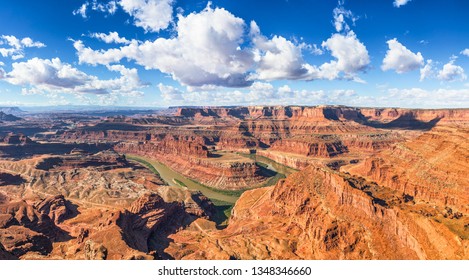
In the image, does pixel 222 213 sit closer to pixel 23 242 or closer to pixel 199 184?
pixel 199 184

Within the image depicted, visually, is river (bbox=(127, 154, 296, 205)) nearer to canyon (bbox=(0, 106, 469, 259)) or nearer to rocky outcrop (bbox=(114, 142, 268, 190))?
canyon (bbox=(0, 106, 469, 259))

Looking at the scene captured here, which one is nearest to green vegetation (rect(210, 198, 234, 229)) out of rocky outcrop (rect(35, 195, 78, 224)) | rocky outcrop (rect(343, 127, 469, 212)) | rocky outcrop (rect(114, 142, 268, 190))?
rocky outcrop (rect(114, 142, 268, 190))

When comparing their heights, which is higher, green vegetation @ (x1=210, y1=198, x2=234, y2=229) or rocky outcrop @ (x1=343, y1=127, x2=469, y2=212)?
rocky outcrop @ (x1=343, y1=127, x2=469, y2=212)

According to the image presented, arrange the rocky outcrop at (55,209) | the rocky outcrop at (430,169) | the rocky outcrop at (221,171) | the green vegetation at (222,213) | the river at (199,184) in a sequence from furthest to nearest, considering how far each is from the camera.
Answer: the rocky outcrop at (221,171) < the river at (199,184) < the green vegetation at (222,213) < the rocky outcrop at (55,209) < the rocky outcrop at (430,169)

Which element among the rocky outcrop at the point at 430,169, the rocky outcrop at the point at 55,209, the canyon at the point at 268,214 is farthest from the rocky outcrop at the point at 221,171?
the rocky outcrop at the point at 55,209

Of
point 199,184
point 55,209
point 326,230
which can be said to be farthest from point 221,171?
point 326,230

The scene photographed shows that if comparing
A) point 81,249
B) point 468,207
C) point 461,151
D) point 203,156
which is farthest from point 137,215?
point 203,156

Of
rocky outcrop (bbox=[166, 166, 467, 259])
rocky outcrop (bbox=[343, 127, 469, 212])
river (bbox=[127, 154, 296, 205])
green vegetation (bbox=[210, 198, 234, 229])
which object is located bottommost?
river (bbox=[127, 154, 296, 205])

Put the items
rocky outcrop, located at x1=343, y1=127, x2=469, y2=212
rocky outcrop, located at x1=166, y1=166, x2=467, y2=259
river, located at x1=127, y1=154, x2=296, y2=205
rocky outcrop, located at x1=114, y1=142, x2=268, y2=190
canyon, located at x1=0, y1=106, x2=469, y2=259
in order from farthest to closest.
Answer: rocky outcrop, located at x1=114, y1=142, x2=268, y2=190 → river, located at x1=127, y1=154, x2=296, y2=205 → rocky outcrop, located at x1=343, y1=127, x2=469, y2=212 → canyon, located at x1=0, y1=106, x2=469, y2=259 → rocky outcrop, located at x1=166, y1=166, x2=467, y2=259

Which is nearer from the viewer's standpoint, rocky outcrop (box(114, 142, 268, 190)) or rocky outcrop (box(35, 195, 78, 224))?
rocky outcrop (box(35, 195, 78, 224))

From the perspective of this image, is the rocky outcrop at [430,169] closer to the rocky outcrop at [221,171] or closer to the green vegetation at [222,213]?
the green vegetation at [222,213]

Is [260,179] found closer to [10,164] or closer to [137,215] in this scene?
[137,215]

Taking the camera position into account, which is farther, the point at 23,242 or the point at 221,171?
the point at 221,171
